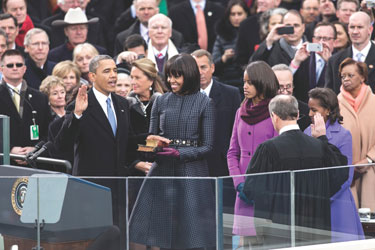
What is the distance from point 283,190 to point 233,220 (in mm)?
489

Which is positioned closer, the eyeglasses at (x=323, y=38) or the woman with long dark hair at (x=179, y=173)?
the woman with long dark hair at (x=179, y=173)

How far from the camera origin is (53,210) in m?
7.67

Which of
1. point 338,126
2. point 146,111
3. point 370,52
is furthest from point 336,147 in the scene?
point 370,52

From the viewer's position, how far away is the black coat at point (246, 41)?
13.5 m

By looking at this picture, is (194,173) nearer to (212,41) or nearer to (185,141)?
(185,141)

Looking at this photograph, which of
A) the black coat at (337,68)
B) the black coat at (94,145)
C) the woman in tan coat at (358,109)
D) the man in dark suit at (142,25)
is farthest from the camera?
the man in dark suit at (142,25)

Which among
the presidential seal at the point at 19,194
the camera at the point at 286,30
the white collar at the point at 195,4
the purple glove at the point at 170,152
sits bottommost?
the presidential seal at the point at 19,194

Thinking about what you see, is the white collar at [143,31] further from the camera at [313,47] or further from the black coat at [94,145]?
the black coat at [94,145]

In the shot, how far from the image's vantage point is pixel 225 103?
413 inches

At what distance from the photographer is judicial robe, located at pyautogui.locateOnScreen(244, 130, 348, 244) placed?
25.7ft

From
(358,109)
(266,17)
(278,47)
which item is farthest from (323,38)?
(358,109)

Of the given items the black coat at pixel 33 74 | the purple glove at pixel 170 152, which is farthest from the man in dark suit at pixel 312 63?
the purple glove at pixel 170 152

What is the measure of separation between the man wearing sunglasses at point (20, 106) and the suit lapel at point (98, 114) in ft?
5.53

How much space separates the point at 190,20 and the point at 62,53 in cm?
219
